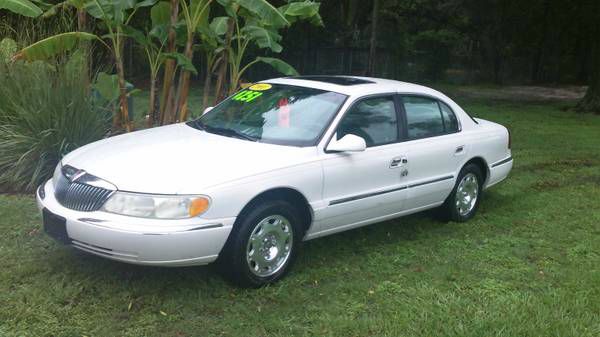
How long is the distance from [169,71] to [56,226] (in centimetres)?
439

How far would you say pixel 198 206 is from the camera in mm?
4066

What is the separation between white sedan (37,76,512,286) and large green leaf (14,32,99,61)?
8.49 ft

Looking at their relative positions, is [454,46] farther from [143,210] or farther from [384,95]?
[143,210]

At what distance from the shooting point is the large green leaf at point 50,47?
23.4ft

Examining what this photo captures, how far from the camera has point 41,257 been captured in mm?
4848

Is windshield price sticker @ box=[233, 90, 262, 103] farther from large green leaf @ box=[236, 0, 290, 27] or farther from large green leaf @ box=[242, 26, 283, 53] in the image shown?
large green leaf @ box=[242, 26, 283, 53]

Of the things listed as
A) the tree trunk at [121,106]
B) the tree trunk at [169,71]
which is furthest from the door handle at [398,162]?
the tree trunk at [121,106]

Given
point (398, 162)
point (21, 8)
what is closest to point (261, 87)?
point (398, 162)

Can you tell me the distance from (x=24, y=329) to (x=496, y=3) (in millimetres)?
28206

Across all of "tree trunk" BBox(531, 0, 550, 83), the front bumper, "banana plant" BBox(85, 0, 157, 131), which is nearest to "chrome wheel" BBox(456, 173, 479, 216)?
the front bumper

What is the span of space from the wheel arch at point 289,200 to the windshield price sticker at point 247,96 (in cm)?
138

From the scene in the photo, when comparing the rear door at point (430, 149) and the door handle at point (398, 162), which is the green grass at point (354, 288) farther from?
the door handle at point (398, 162)

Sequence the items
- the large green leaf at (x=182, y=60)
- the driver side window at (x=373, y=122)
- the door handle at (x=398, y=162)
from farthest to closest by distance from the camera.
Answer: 1. the large green leaf at (x=182, y=60)
2. the door handle at (x=398, y=162)
3. the driver side window at (x=373, y=122)

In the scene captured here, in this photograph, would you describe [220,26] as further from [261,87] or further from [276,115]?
[276,115]
